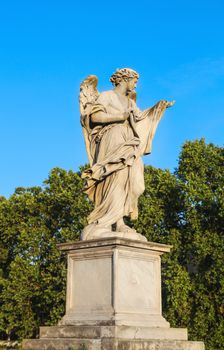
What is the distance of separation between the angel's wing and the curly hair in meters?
0.38

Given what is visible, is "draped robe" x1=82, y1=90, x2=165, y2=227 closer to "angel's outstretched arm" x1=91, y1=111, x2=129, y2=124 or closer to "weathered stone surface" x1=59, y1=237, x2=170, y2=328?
"angel's outstretched arm" x1=91, y1=111, x2=129, y2=124

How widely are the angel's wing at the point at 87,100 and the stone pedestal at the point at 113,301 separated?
2039 millimetres

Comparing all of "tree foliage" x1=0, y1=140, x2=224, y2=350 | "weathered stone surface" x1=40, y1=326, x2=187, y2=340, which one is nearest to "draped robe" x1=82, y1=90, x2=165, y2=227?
"weathered stone surface" x1=40, y1=326, x2=187, y2=340

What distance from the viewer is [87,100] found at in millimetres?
9859

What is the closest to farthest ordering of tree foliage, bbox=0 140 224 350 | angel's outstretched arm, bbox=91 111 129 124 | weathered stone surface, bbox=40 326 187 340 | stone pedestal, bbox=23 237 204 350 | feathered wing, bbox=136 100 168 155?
1. weathered stone surface, bbox=40 326 187 340
2. stone pedestal, bbox=23 237 204 350
3. angel's outstretched arm, bbox=91 111 129 124
4. feathered wing, bbox=136 100 168 155
5. tree foliage, bbox=0 140 224 350

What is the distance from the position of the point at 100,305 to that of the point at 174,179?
1818 cm

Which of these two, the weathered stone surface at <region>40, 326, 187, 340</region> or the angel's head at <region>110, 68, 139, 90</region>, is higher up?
the angel's head at <region>110, 68, 139, 90</region>

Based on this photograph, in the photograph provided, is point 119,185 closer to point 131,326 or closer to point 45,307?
point 131,326

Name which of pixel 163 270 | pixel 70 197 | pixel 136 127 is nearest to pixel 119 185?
pixel 136 127

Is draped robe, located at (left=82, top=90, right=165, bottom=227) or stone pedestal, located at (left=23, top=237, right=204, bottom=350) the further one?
draped robe, located at (left=82, top=90, right=165, bottom=227)

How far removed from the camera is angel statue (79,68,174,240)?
9055 millimetres

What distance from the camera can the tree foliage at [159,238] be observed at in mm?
23547

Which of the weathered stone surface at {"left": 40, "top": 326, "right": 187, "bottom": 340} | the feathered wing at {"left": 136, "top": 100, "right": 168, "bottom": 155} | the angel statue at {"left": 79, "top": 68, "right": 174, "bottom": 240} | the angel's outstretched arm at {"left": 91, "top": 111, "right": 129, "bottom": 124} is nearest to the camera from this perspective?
the weathered stone surface at {"left": 40, "top": 326, "right": 187, "bottom": 340}

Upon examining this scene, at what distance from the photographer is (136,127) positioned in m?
9.74
